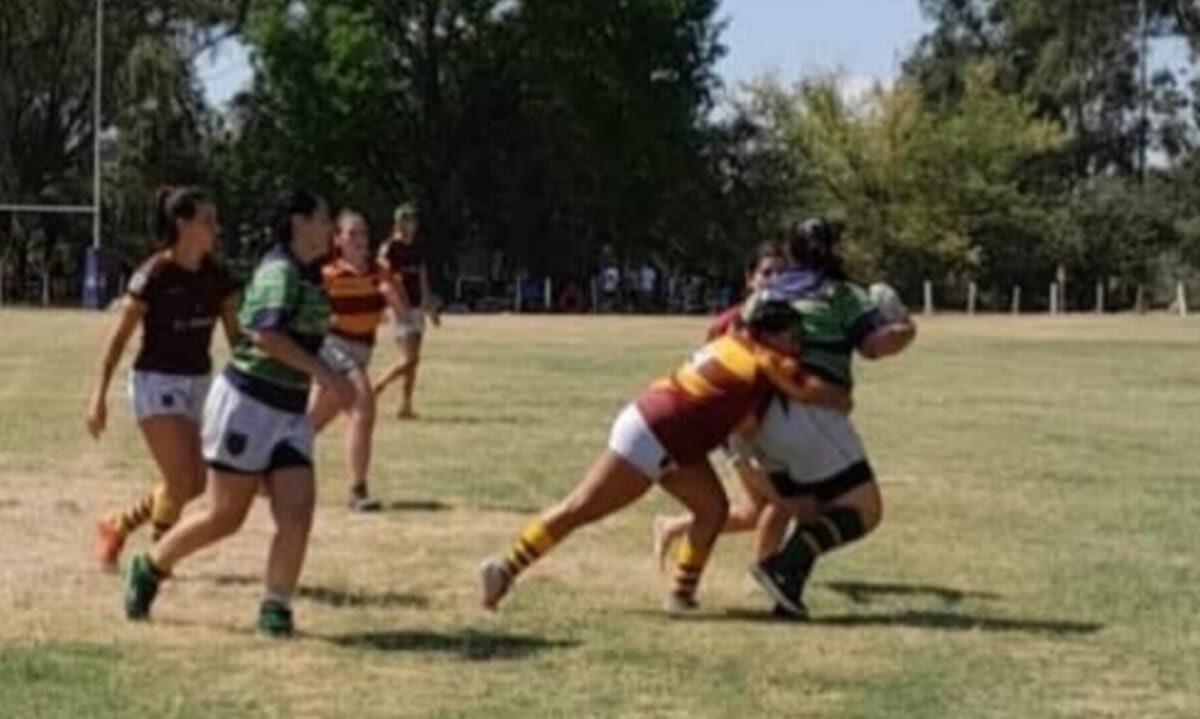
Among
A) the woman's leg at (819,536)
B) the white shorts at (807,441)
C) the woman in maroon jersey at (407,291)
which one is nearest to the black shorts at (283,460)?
the white shorts at (807,441)

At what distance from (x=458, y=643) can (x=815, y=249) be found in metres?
2.30

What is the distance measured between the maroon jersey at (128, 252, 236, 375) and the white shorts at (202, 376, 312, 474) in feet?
3.81

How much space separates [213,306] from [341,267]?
4608 mm

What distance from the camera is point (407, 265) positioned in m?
22.5

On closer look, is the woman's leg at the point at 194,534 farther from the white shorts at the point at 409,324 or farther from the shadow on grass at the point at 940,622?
the white shorts at the point at 409,324

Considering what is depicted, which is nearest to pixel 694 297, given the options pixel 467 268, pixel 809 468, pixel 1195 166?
pixel 467 268

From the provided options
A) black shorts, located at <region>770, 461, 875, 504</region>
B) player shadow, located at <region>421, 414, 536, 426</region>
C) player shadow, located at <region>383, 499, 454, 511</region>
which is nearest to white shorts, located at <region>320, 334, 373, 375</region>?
player shadow, located at <region>383, 499, 454, 511</region>

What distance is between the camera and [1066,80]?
98562mm

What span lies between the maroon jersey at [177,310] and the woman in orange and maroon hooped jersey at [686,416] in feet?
5.88

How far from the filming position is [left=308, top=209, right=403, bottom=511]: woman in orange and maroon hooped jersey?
1499 centimetres

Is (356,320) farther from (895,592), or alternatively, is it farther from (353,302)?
(895,592)

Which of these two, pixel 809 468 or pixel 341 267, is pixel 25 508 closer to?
pixel 341 267

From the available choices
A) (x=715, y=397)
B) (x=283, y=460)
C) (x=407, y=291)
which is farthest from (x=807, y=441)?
(x=407, y=291)

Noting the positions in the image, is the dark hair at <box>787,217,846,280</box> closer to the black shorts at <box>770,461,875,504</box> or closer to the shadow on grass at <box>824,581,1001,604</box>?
the black shorts at <box>770,461,875,504</box>
